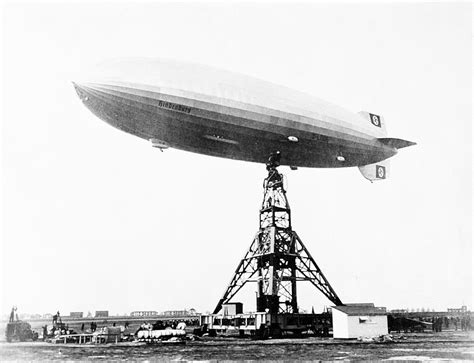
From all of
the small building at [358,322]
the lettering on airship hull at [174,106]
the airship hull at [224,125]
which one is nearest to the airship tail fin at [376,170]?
the airship hull at [224,125]

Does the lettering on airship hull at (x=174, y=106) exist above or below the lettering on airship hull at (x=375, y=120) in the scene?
below

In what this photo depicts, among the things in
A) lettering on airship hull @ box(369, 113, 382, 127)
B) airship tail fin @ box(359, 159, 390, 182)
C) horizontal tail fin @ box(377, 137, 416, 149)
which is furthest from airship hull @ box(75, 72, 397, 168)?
lettering on airship hull @ box(369, 113, 382, 127)

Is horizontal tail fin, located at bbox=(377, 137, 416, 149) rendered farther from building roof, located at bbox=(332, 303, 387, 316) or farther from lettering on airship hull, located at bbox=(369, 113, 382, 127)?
building roof, located at bbox=(332, 303, 387, 316)

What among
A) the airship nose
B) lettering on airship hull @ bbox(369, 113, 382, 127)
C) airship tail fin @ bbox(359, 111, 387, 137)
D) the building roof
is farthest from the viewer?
lettering on airship hull @ bbox(369, 113, 382, 127)

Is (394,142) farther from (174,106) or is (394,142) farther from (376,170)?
(174,106)

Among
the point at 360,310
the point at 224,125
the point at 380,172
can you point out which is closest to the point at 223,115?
the point at 224,125

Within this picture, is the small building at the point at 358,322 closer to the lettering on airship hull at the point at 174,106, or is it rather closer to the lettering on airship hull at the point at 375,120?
the lettering on airship hull at the point at 375,120
